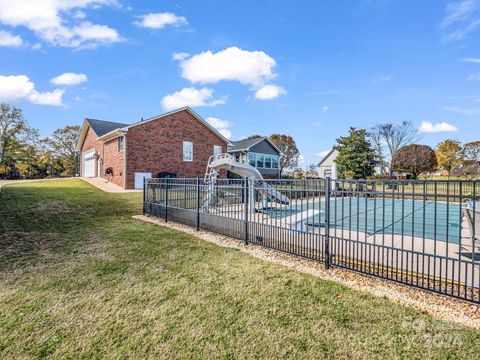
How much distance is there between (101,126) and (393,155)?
38646 millimetres

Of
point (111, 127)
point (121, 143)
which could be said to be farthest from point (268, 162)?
point (111, 127)

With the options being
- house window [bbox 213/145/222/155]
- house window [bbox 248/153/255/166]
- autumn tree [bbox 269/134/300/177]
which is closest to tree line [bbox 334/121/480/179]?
autumn tree [bbox 269/134/300/177]

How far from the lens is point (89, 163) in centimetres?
2877

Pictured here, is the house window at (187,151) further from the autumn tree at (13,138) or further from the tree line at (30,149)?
the autumn tree at (13,138)

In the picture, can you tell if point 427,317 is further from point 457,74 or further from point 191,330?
point 457,74

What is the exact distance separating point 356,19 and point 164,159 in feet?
52.0

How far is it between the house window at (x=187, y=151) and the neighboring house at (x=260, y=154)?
23.3 ft

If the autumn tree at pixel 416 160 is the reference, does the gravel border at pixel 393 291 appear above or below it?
below

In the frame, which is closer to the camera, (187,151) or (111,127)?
(187,151)

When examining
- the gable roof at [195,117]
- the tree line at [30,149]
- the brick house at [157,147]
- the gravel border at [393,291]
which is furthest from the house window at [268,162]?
the tree line at [30,149]

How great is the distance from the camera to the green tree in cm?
3397

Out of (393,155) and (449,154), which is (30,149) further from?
(449,154)

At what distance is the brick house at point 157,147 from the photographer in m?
19.6

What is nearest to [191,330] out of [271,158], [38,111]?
[271,158]
